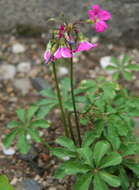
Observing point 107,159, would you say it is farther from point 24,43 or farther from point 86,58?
point 24,43

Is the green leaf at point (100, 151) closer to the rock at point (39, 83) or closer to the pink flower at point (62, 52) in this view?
the pink flower at point (62, 52)

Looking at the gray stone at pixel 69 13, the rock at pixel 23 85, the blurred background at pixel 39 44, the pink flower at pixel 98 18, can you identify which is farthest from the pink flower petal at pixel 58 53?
the gray stone at pixel 69 13

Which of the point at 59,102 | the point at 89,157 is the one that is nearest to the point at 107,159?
the point at 89,157

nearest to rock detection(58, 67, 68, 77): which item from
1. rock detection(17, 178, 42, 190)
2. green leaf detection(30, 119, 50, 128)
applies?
green leaf detection(30, 119, 50, 128)

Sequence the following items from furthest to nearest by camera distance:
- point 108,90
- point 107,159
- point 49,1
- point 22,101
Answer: point 49,1 < point 22,101 < point 108,90 < point 107,159

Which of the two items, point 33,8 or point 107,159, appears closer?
point 107,159

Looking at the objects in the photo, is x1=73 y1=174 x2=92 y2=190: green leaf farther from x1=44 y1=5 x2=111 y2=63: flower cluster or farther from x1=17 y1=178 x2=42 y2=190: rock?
x1=44 y1=5 x2=111 y2=63: flower cluster

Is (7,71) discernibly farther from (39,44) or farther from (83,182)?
(83,182)
